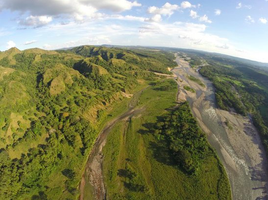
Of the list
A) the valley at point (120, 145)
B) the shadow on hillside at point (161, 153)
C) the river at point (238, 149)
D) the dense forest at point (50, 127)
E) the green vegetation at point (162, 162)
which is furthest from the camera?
the shadow on hillside at point (161, 153)

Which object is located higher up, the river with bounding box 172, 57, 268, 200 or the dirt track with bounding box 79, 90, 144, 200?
the river with bounding box 172, 57, 268, 200

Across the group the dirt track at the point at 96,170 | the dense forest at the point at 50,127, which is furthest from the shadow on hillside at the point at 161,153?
the dense forest at the point at 50,127

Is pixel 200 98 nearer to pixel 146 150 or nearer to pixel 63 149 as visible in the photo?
pixel 146 150

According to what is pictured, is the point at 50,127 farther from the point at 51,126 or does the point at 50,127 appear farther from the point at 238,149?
the point at 238,149

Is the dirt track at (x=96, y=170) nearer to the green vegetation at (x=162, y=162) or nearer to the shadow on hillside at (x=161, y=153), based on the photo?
the green vegetation at (x=162, y=162)

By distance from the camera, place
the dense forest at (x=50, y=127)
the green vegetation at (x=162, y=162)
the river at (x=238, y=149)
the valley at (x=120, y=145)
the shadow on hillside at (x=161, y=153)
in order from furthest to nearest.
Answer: the shadow on hillside at (x=161, y=153), the river at (x=238, y=149), the valley at (x=120, y=145), the dense forest at (x=50, y=127), the green vegetation at (x=162, y=162)

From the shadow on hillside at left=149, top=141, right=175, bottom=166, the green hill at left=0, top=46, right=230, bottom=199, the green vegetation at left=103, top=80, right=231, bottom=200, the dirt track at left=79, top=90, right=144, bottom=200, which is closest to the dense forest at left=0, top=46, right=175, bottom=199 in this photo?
the green hill at left=0, top=46, right=230, bottom=199

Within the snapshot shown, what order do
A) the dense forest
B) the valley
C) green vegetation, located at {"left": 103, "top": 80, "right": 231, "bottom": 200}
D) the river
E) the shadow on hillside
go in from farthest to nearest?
the shadow on hillside < the river < the valley < the dense forest < green vegetation, located at {"left": 103, "top": 80, "right": 231, "bottom": 200}

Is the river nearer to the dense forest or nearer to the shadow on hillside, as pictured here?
the shadow on hillside
